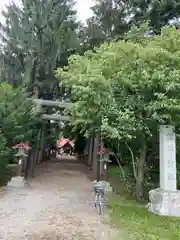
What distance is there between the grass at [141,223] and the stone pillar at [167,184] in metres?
0.31

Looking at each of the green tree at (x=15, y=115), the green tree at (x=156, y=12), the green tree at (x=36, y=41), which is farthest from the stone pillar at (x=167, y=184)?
the green tree at (x=36, y=41)

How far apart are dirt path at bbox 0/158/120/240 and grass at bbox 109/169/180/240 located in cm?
38

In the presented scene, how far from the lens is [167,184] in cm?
724

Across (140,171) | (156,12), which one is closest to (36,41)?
(156,12)

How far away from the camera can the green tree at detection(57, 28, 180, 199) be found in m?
7.40

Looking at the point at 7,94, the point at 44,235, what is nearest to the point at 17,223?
the point at 44,235

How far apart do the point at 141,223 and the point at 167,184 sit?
1.61m

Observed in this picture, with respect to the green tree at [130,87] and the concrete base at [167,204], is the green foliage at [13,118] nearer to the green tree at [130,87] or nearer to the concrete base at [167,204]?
the green tree at [130,87]

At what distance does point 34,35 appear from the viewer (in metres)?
14.8

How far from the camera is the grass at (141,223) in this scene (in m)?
5.24

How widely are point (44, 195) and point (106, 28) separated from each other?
10851 millimetres

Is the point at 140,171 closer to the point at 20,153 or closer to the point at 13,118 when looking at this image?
the point at 20,153

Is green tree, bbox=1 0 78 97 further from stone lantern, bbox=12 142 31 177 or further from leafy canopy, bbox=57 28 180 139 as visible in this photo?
leafy canopy, bbox=57 28 180 139

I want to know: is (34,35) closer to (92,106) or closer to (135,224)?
(92,106)
